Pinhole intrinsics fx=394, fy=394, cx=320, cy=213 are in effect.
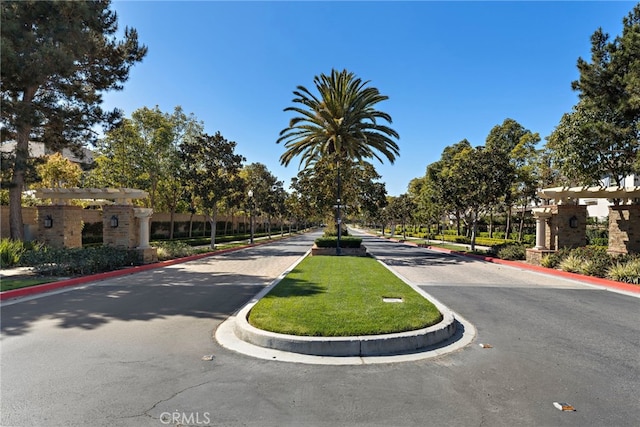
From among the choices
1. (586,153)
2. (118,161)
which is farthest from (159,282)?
(118,161)

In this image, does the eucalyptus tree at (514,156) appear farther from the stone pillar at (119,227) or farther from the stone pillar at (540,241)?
the stone pillar at (119,227)

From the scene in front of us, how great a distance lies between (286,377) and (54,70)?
14185mm

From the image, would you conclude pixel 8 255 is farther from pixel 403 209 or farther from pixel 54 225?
pixel 403 209

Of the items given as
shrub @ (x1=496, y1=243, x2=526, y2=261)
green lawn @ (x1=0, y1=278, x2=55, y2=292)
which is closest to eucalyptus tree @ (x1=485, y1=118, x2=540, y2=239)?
shrub @ (x1=496, y1=243, x2=526, y2=261)

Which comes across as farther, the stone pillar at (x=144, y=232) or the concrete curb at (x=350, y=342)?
the stone pillar at (x=144, y=232)

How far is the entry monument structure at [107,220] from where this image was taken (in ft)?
56.7

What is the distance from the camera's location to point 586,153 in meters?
15.7

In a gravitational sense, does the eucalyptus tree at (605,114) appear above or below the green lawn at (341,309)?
above

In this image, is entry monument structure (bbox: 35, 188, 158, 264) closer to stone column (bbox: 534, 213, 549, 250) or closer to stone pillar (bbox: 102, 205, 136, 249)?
stone pillar (bbox: 102, 205, 136, 249)

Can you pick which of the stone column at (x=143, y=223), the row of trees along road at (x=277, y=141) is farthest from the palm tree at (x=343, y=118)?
the stone column at (x=143, y=223)

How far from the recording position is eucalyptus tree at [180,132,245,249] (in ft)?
86.7

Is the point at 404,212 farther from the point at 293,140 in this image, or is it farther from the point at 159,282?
the point at 159,282

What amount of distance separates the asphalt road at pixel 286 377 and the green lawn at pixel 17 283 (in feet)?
6.23

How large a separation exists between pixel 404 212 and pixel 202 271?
4109 centimetres
